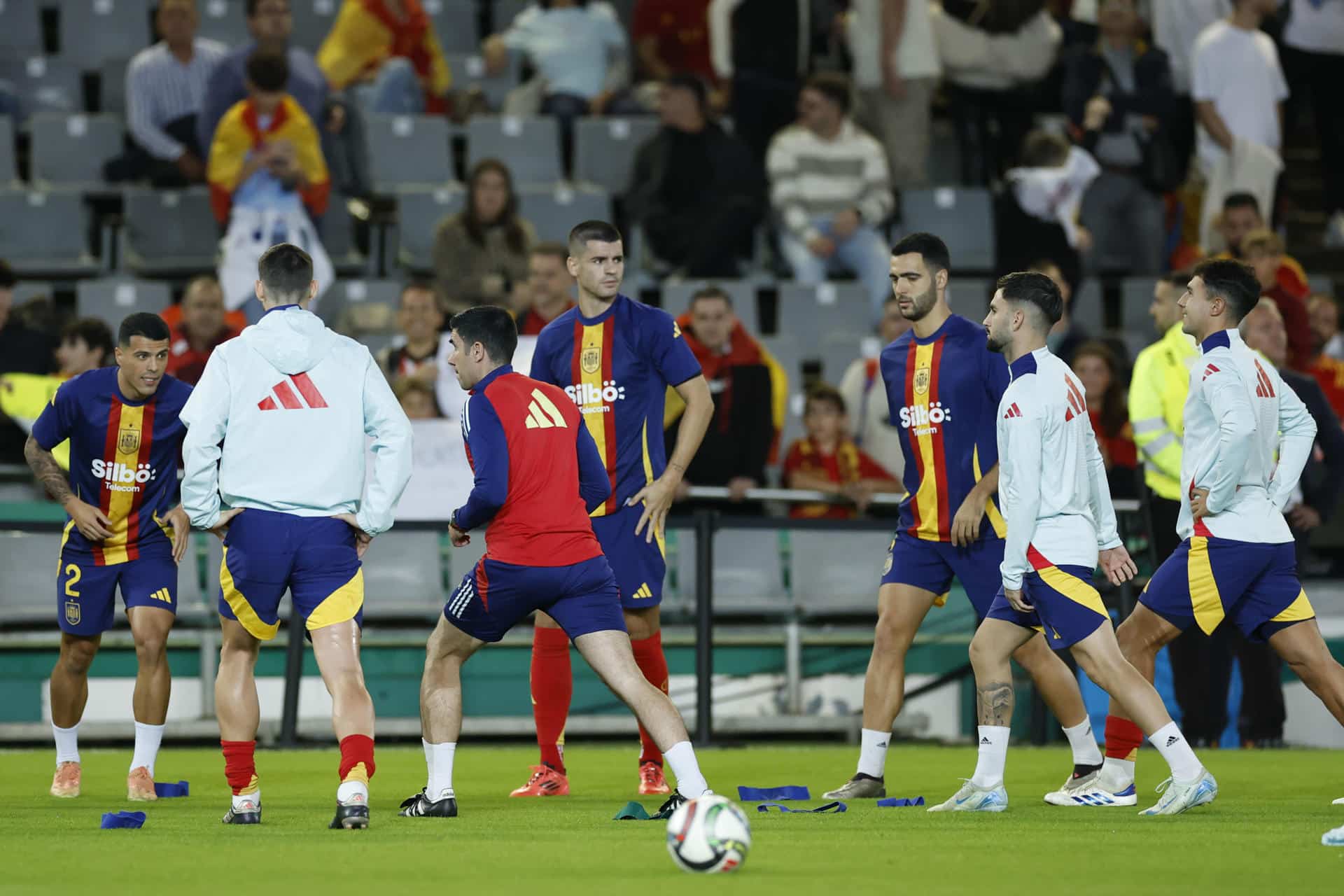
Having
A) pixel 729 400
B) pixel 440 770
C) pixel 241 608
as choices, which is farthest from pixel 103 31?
pixel 440 770

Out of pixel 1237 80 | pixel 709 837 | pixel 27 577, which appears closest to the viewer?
pixel 709 837

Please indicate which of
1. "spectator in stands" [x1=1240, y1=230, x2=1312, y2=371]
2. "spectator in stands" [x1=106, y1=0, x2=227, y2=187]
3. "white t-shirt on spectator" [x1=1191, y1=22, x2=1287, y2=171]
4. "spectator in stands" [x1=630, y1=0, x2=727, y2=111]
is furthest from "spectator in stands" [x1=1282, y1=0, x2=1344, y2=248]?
"spectator in stands" [x1=106, y1=0, x2=227, y2=187]

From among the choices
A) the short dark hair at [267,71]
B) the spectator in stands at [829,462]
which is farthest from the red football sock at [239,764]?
the short dark hair at [267,71]

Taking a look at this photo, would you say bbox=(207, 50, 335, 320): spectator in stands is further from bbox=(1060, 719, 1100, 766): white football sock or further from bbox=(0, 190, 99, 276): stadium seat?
bbox=(1060, 719, 1100, 766): white football sock

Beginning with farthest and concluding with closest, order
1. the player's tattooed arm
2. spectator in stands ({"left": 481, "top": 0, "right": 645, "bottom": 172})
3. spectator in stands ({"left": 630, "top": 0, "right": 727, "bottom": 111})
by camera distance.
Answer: spectator in stands ({"left": 630, "top": 0, "right": 727, "bottom": 111}) → spectator in stands ({"left": 481, "top": 0, "right": 645, "bottom": 172}) → the player's tattooed arm

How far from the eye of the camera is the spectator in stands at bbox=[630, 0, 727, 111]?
1513cm

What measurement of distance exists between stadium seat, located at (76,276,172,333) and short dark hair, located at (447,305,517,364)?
22.5 ft

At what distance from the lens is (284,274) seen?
6453mm

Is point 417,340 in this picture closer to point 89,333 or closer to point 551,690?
point 89,333

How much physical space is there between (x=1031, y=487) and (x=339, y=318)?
7.16 metres

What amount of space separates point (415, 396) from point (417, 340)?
0.51 metres

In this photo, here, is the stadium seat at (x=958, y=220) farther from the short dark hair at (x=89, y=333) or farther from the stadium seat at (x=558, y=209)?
the short dark hair at (x=89, y=333)

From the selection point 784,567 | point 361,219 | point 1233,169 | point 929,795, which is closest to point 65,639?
point 929,795

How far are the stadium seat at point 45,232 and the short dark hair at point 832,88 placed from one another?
5381 millimetres
